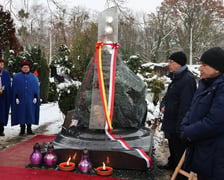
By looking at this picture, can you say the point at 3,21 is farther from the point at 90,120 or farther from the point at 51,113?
the point at 90,120

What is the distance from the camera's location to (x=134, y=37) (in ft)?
105

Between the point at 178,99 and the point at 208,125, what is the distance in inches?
60.4

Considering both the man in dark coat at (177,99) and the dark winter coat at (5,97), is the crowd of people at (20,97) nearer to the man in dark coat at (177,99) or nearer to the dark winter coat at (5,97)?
the dark winter coat at (5,97)

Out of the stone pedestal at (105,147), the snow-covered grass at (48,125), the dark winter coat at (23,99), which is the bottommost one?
the snow-covered grass at (48,125)

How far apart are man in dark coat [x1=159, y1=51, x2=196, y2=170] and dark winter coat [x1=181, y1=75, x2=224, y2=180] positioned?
46.5 inches

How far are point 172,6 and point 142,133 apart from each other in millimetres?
26902

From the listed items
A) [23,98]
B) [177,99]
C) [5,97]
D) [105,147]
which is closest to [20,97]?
[23,98]

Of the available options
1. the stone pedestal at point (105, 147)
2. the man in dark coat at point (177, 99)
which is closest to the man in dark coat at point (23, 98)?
the stone pedestal at point (105, 147)

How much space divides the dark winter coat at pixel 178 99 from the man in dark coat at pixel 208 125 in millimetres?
1112

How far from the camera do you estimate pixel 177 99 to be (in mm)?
3590

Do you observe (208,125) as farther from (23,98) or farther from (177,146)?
(23,98)

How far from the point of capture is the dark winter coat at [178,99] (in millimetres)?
3424

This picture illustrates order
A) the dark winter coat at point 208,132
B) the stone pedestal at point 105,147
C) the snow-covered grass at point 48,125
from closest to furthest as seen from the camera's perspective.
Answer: the dark winter coat at point 208,132, the stone pedestal at point 105,147, the snow-covered grass at point 48,125

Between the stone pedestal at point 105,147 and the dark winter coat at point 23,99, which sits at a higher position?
the dark winter coat at point 23,99
